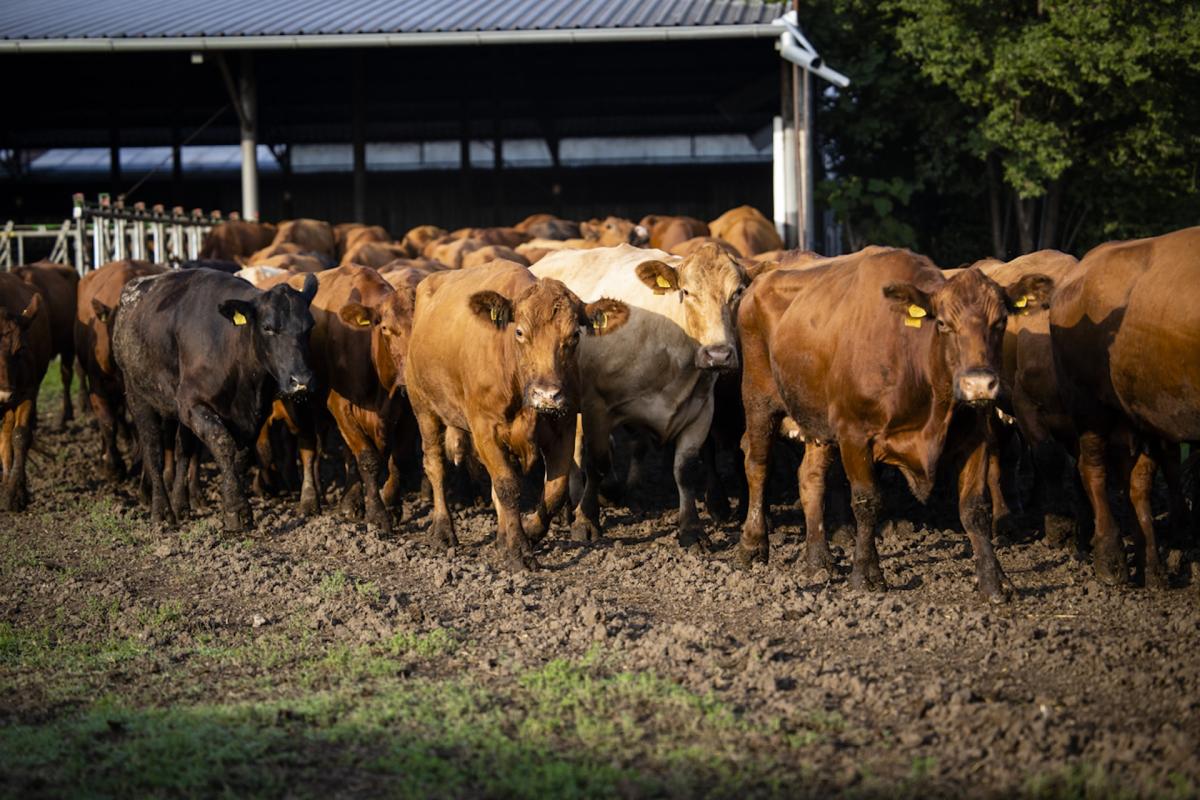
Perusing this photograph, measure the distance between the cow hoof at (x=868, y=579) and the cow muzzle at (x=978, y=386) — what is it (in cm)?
135

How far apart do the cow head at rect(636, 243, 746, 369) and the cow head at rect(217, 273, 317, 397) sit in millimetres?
2466

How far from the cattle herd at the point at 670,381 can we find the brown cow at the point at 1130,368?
0.02 metres

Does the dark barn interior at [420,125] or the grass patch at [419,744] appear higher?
the dark barn interior at [420,125]

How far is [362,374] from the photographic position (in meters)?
11.6

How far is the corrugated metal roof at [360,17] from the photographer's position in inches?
868

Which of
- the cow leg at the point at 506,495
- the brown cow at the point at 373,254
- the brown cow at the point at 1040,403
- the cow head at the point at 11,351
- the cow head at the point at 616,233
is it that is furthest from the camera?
the cow head at the point at 616,233

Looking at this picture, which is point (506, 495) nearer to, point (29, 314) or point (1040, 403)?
point (1040, 403)

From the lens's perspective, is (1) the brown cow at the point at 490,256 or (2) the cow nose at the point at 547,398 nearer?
(2) the cow nose at the point at 547,398

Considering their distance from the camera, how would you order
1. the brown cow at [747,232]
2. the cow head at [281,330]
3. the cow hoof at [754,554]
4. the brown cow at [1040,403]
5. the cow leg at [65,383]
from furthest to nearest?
the brown cow at [747,232], the cow leg at [65,383], the cow head at [281,330], the cow hoof at [754,554], the brown cow at [1040,403]

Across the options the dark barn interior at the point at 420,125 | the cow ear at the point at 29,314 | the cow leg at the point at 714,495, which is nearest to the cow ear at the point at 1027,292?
the cow leg at the point at 714,495

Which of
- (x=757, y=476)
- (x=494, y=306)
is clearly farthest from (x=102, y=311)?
(x=757, y=476)

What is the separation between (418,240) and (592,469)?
42.9ft

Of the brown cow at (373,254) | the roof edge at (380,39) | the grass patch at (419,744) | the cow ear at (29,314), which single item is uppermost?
the roof edge at (380,39)

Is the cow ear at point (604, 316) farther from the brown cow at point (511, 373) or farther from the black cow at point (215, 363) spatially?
the black cow at point (215, 363)
